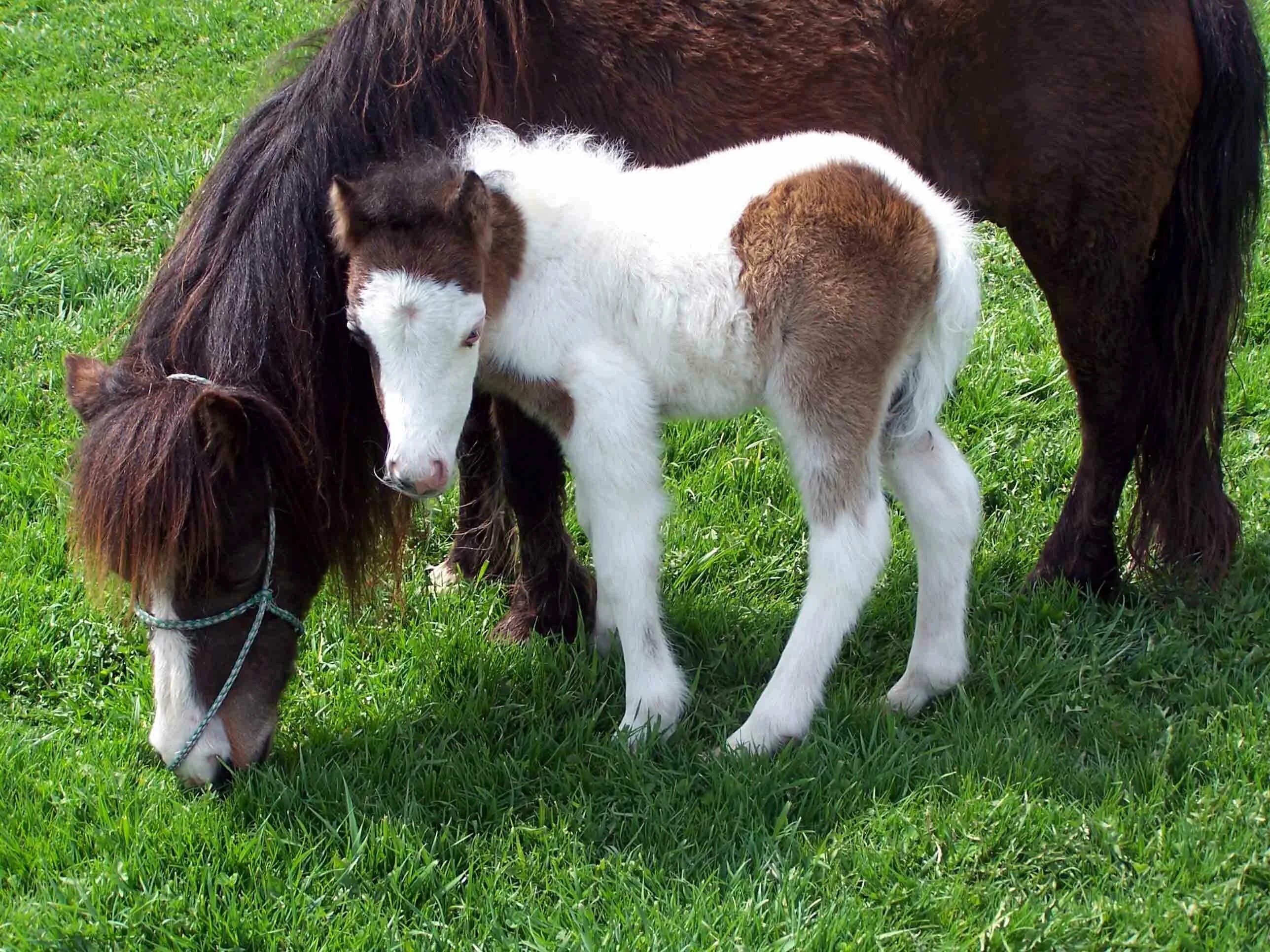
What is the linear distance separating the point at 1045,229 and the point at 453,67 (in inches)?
69.3

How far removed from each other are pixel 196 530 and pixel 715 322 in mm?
1240

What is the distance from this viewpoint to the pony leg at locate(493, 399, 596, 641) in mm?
3529

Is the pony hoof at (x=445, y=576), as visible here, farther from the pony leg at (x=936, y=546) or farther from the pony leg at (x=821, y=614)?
the pony leg at (x=936, y=546)

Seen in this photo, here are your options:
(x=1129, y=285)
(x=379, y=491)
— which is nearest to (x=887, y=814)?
(x=379, y=491)

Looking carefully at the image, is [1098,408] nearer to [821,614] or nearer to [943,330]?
[943,330]

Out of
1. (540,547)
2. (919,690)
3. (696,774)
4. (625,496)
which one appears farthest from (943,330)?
(540,547)

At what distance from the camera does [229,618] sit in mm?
2906

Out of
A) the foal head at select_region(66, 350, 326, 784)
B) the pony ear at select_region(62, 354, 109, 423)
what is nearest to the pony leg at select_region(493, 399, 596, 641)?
the foal head at select_region(66, 350, 326, 784)

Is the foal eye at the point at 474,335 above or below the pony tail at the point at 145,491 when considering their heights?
above

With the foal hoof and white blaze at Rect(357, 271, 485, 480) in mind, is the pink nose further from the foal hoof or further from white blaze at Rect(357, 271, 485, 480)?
the foal hoof

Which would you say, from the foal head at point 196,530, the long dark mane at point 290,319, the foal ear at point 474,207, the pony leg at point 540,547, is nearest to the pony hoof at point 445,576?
the pony leg at point 540,547

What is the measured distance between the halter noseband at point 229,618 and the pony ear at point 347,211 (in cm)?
45

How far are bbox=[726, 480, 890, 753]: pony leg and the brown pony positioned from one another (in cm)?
88

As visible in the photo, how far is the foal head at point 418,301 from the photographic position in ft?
8.57
